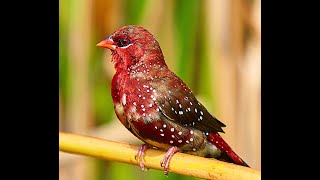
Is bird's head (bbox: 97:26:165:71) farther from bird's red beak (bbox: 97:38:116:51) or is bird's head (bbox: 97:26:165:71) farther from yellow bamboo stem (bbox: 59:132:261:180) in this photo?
yellow bamboo stem (bbox: 59:132:261:180)

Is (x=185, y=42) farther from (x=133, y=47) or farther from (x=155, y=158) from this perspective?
(x=155, y=158)

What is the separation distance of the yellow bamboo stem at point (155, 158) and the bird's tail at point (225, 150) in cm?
2

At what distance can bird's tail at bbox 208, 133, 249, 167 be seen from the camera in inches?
79.9

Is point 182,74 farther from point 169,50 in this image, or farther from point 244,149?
point 244,149

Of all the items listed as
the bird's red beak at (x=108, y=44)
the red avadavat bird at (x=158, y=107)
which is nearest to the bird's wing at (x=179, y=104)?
the red avadavat bird at (x=158, y=107)

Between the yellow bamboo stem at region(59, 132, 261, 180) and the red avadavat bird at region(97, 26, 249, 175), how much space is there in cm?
2

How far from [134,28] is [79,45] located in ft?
0.47

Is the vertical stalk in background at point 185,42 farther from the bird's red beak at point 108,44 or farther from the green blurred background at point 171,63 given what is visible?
the bird's red beak at point 108,44

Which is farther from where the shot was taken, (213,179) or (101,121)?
(101,121)

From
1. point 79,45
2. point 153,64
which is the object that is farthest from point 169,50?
point 79,45

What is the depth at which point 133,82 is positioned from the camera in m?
2.11

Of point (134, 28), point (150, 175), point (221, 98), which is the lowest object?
point (150, 175)

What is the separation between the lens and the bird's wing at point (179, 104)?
2090 mm

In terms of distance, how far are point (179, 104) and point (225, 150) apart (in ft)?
0.47
